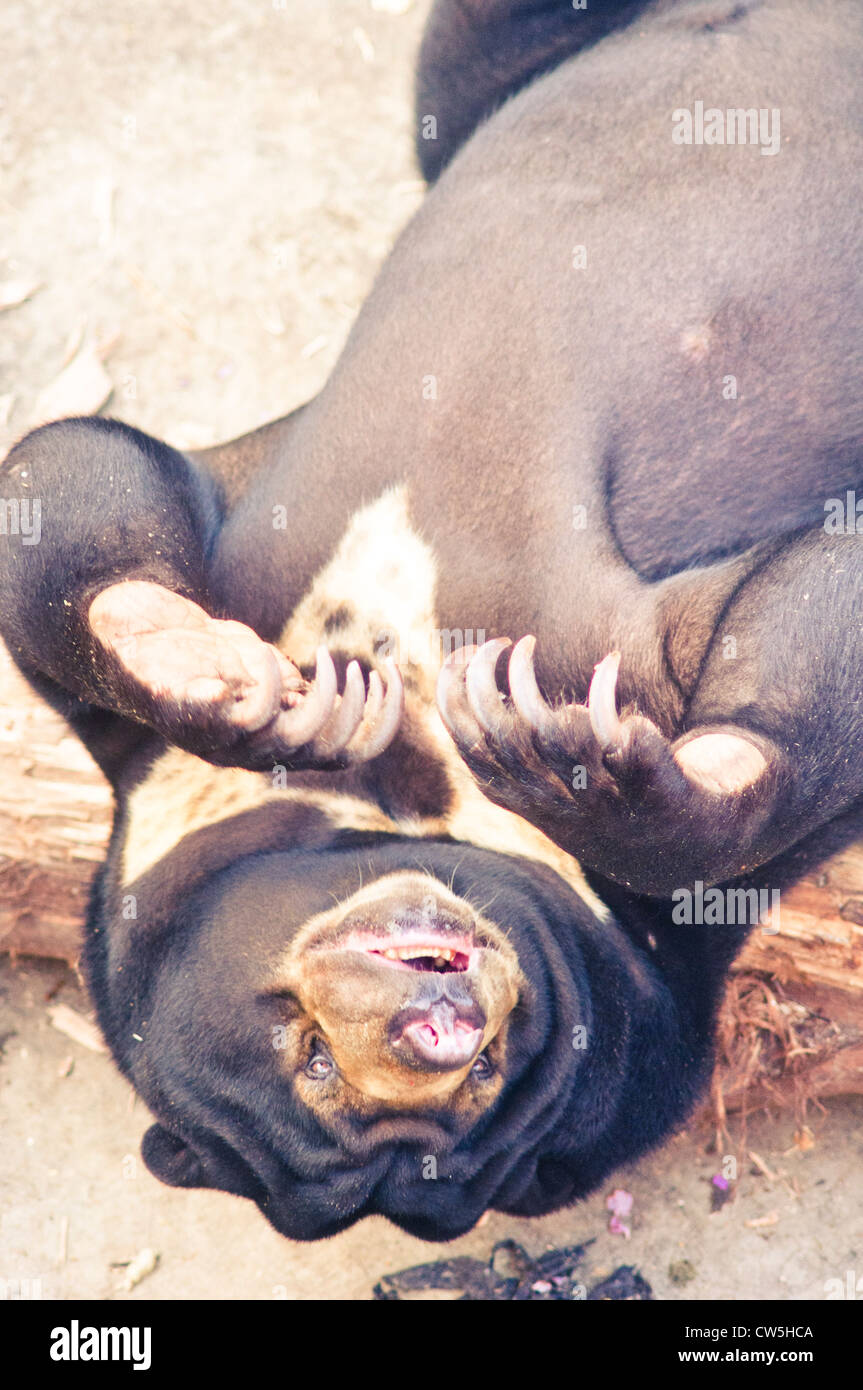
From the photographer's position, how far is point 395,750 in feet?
9.42

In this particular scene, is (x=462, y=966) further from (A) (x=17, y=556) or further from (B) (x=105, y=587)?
(A) (x=17, y=556)

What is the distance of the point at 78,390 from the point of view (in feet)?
15.0

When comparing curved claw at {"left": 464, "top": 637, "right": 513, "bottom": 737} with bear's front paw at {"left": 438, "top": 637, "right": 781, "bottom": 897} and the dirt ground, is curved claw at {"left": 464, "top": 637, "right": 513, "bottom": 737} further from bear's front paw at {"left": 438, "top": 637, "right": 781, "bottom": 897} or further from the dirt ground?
the dirt ground

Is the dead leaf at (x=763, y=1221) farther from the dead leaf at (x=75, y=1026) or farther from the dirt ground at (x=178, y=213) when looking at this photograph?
the dead leaf at (x=75, y=1026)

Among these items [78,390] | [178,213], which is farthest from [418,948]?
[178,213]

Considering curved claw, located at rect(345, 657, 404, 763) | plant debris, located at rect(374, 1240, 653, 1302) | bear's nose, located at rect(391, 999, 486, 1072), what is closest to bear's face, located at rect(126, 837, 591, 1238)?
bear's nose, located at rect(391, 999, 486, 1072)

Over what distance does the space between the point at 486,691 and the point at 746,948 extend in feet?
4.06

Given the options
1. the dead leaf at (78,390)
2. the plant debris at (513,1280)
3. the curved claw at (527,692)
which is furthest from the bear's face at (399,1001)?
the dead leaf at (78,390)

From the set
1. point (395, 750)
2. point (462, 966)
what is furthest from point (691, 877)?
point (395, 750)

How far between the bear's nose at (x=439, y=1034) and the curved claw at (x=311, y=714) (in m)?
0.57

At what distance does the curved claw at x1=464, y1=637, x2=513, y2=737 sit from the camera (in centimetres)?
243

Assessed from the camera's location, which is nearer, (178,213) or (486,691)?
(486,691)

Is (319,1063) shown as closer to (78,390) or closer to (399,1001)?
(399,1001)

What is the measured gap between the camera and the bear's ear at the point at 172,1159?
2762 mm
